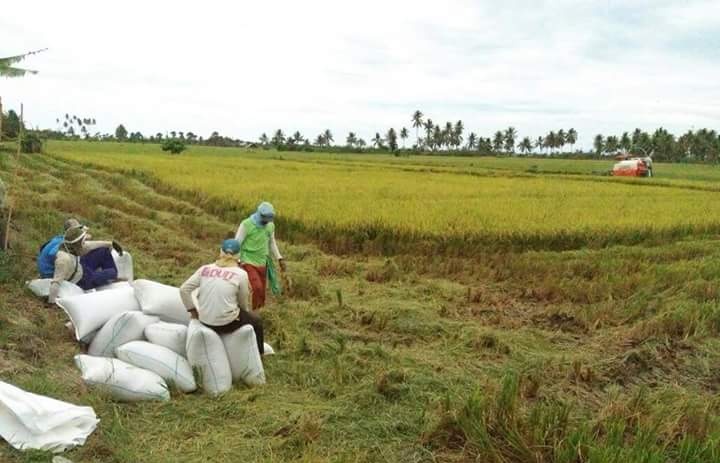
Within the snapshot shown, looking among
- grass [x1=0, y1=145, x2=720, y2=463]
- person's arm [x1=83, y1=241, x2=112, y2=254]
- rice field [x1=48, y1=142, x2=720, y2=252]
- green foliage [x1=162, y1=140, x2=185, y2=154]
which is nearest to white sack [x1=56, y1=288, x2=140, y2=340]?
grass [x1=0, y1=145, x2=720, y2=463]

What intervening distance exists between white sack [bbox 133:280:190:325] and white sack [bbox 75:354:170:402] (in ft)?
2.50

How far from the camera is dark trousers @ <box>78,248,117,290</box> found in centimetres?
539

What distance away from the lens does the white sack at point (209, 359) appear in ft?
13.2

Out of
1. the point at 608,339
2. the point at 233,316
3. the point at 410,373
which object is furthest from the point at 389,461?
the point at 608,339

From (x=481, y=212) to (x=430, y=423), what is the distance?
7783 millimetres

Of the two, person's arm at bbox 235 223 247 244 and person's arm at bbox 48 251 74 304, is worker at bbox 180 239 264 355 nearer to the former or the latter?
person's arm at bbox 235 223 247 244

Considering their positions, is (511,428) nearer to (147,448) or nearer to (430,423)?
(430,423)

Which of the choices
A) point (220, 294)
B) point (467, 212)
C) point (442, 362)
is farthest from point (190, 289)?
point (467, 212)

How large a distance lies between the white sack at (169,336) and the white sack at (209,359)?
304mm

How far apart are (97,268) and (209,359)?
215 cm

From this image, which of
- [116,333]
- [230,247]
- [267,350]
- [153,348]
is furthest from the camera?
[267,350]

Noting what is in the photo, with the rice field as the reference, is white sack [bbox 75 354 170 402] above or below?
below

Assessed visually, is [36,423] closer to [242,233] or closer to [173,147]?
[242,233]

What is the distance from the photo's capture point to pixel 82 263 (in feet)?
17.9
